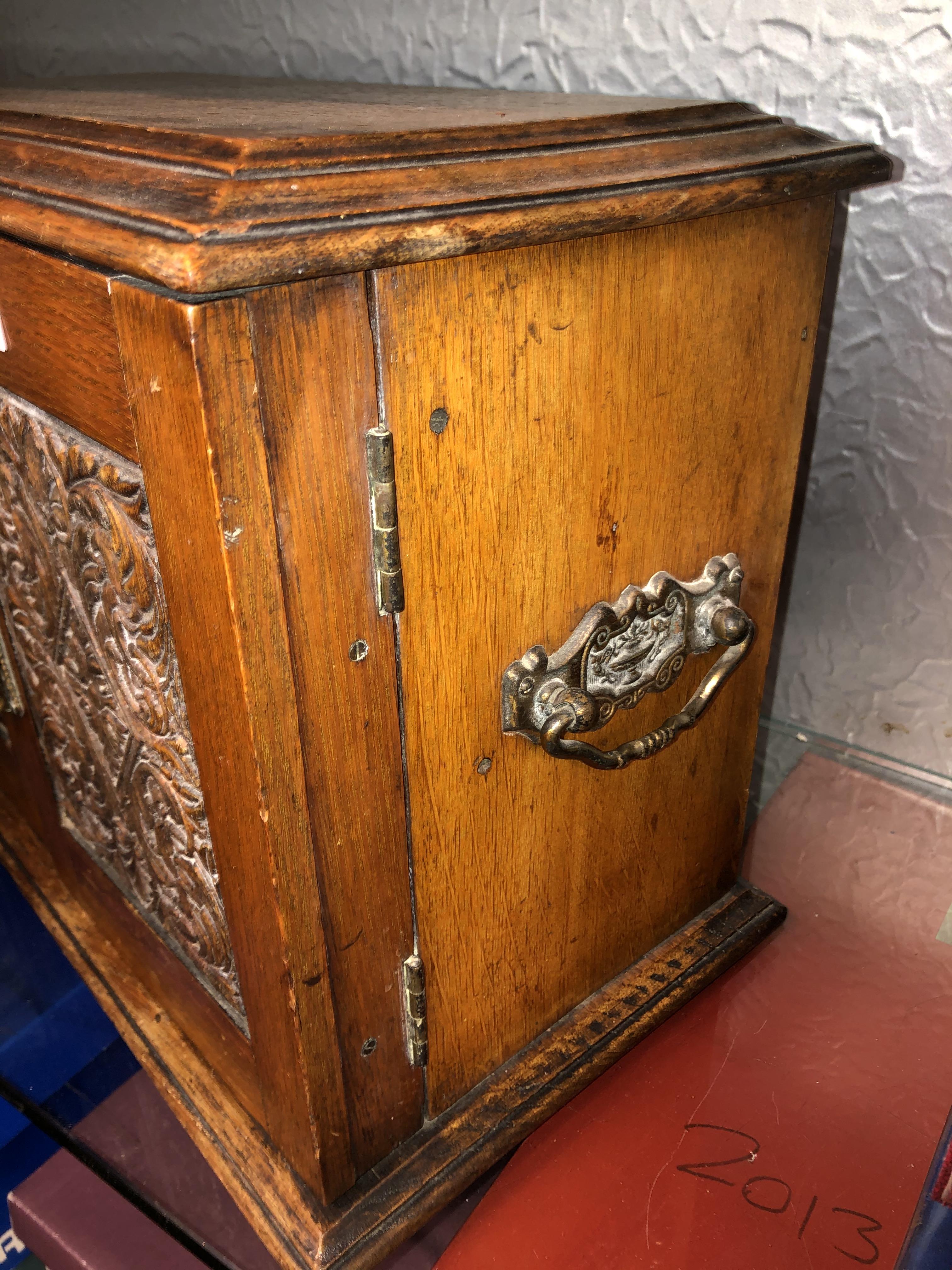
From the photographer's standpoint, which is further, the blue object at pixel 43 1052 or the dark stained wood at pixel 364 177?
the blue object at pixel 43 1052

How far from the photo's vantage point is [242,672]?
568 mm

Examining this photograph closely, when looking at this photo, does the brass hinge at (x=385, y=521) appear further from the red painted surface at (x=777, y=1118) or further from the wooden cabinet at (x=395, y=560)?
the red painted surface at (x=777, y=1118)

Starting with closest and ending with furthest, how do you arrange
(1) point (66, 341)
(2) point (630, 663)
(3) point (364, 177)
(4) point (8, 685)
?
1. (3) point (364, 177)
2. (1) point (66, 341)
3. (2) point (630, 663)
4. (4) point (8, 685)

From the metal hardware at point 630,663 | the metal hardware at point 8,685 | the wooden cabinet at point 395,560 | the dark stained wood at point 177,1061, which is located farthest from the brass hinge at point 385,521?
the metal hardware at point 8,685

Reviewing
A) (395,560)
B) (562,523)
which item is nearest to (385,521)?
(395,560)

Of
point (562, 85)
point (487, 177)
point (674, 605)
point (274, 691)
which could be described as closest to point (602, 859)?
point (674, 605)

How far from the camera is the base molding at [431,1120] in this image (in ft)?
2.54

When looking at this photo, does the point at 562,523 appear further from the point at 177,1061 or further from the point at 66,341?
the point at 177,1061

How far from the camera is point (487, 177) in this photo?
1.79 ft

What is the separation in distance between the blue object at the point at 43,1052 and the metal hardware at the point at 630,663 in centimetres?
55

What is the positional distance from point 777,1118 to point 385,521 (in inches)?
23.5

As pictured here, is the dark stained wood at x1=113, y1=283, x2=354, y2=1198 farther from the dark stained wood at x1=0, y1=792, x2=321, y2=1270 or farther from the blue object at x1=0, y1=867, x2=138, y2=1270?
the blue object at x1=0, y1=867, x2=138, y2=1270

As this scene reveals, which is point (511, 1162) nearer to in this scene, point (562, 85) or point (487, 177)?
point (487, 177)

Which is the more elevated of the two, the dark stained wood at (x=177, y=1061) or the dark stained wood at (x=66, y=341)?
the dark stained wood at (x=66, y=341)
